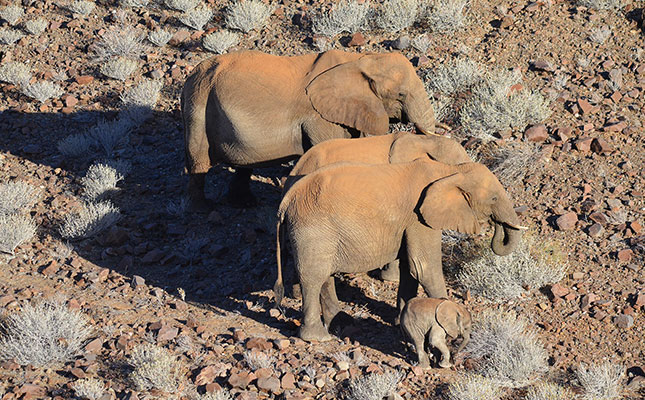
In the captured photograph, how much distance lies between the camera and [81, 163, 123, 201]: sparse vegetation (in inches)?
533

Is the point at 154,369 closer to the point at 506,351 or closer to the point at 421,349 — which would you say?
the point at 421,349

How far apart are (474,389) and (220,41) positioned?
31.5ft

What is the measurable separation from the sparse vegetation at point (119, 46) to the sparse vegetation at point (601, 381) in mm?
10567

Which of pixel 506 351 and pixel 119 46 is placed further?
pixel 119 46

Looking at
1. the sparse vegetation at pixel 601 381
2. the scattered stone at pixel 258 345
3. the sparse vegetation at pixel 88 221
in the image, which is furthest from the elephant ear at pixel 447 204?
the sparse vegetation at pixel 88 221

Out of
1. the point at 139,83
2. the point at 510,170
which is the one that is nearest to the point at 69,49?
the point at 139,83

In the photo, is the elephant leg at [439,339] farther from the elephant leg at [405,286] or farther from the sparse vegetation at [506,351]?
the elephant leg at [405,286]

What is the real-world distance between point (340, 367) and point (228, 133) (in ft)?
13.4

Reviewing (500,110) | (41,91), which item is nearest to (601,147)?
(500,110)

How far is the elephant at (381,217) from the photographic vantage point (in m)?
9.87

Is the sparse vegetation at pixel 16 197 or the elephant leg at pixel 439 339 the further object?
the sparse vegetation at pixel 16 197

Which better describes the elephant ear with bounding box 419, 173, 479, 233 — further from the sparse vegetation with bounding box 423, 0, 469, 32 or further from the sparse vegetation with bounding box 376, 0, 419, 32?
the sparse vegetation with bounding box 376, 0, 419, 32

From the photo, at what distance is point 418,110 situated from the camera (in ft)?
39.6

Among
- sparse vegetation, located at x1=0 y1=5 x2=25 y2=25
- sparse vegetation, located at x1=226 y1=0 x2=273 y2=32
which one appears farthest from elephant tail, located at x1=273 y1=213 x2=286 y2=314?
sparse vegetation, located at x1=0 y1=5 x2=25 y2=25
